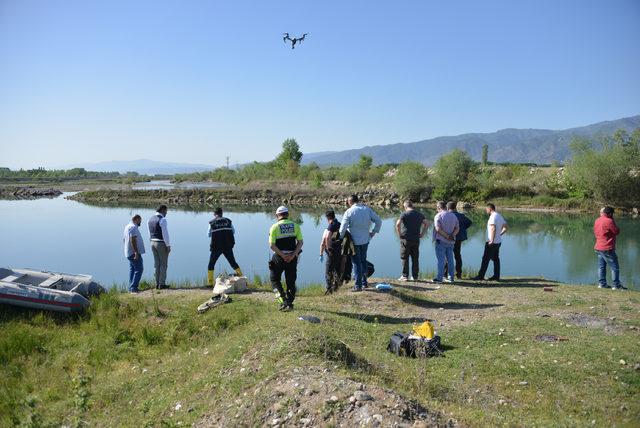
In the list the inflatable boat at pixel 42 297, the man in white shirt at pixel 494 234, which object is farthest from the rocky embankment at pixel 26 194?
the man in white shirt at pixel 494 234

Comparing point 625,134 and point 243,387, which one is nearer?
point 243,387

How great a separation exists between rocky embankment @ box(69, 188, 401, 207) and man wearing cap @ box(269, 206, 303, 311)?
47.1m

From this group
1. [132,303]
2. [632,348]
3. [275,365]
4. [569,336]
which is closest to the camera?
[275,365]

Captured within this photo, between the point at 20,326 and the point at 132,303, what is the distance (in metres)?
2.19

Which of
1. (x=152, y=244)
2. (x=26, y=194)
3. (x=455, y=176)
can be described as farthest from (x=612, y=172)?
(x=26, y=194)

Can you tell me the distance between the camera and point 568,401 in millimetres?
5820

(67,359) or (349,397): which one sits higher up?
(349,397)

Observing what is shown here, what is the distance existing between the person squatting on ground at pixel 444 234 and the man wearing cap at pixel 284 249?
14.6 feet

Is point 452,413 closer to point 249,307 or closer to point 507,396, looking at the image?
point 507,396

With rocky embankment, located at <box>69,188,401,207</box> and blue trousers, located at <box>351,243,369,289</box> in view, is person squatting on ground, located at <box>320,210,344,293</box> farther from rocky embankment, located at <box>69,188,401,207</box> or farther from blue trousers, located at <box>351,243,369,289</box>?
A: rocky embankment, located at <box>69,188,401,207</box>

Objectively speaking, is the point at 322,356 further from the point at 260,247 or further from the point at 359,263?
the point at 260,247

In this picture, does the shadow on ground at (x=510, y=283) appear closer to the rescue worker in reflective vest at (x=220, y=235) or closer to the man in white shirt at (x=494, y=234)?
the man in white shirt at (x=494, y=234)

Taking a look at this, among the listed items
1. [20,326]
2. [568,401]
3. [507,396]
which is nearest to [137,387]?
[20,326]

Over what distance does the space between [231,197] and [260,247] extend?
38576mm
